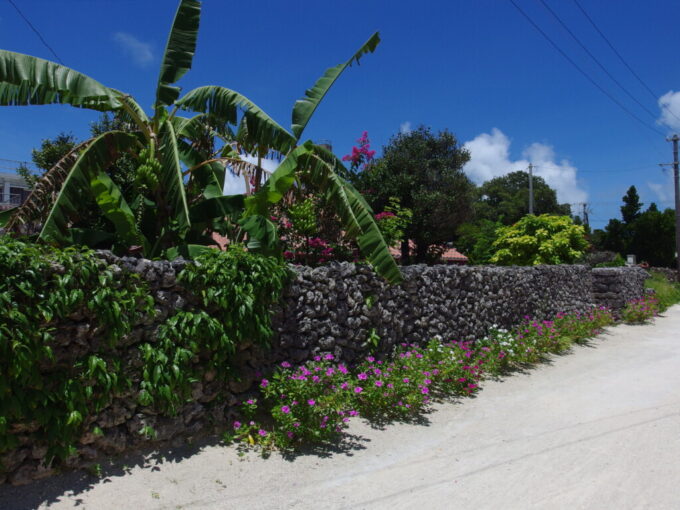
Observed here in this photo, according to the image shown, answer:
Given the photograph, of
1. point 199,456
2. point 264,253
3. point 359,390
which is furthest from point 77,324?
point 359,390

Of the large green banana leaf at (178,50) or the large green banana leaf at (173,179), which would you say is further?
the large green banana leaf at (178,50)

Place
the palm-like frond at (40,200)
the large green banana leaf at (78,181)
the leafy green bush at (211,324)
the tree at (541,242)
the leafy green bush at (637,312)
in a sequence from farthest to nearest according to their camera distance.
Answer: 1. the leafy green bush at (637,312)
2. the tree at (541,242)
3. the palm-like frond at (40,200)
4. the large green banana leaf at (78,181)
5. the leafy green bush at (211,324)

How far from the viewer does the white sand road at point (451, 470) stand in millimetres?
4023

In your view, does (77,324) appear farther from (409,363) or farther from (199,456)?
(409,363)

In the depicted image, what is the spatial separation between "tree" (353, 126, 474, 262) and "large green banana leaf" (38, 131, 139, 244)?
13.4 meters

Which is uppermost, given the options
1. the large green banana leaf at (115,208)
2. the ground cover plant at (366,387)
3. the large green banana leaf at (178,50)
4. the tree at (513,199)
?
the tree at (513,199)

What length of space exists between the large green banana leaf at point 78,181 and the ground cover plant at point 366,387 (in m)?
3.00

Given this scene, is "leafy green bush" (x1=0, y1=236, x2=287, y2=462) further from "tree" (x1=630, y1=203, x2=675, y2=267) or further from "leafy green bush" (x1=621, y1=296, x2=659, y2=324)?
"tree" (x1=630, y1=203, x2=675, y2=267)

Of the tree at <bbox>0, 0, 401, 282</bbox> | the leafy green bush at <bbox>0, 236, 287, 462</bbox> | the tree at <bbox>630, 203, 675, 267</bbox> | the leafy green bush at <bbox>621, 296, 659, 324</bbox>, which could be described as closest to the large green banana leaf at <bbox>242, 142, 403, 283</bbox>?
the tree at <bbox>0, 0, 401, 282</bbox>

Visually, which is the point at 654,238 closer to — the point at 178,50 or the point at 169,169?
the point at 178,50

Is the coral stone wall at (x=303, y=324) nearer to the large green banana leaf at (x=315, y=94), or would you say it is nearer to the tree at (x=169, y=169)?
the tree at (x=169, y=169)

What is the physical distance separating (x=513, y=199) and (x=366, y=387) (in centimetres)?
4125

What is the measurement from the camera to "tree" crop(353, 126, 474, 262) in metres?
19.6

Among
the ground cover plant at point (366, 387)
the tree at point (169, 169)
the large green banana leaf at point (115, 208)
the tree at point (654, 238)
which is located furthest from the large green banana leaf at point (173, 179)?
the tree at point (654, 238)
